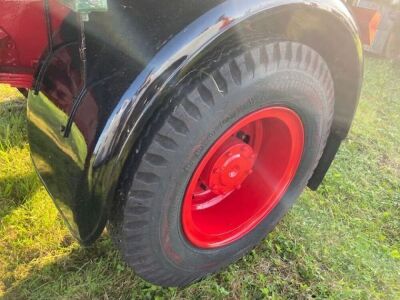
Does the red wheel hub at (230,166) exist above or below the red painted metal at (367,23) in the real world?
below

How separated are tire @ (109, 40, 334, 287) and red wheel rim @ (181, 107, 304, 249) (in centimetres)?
6

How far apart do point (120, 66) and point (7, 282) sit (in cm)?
110

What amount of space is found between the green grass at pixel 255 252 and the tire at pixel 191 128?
314 millimetres

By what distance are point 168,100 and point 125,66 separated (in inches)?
6.9

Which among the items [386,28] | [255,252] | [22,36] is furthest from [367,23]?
[386,28]

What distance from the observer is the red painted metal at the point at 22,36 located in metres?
1.58

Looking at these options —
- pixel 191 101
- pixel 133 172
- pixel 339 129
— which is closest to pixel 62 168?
pixel 133 172

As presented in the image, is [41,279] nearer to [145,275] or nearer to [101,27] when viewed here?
[145,275]

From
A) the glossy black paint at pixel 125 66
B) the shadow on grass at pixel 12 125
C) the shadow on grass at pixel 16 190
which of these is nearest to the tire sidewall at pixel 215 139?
the glossy black paint at pixel 125 66

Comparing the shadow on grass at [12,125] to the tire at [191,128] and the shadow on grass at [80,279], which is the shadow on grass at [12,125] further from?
the tire at [191,128]

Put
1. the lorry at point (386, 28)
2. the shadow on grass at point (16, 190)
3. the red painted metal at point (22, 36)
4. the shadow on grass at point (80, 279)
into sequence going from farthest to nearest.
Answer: the lorry at point (386, 28), the shadow on grass at point (16, 190), the shadow on grass at point (80, 279), the red painted metal at point (22, 36)

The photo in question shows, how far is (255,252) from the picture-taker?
2.14 m

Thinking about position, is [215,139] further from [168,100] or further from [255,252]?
[255,252]

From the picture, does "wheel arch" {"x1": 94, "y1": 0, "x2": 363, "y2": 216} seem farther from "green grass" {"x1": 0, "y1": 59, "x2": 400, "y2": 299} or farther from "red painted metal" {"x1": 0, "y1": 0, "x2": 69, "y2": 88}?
"red painted metal" {"x1": 0, "y1": 0, "x2": 69, "y2": 88}
